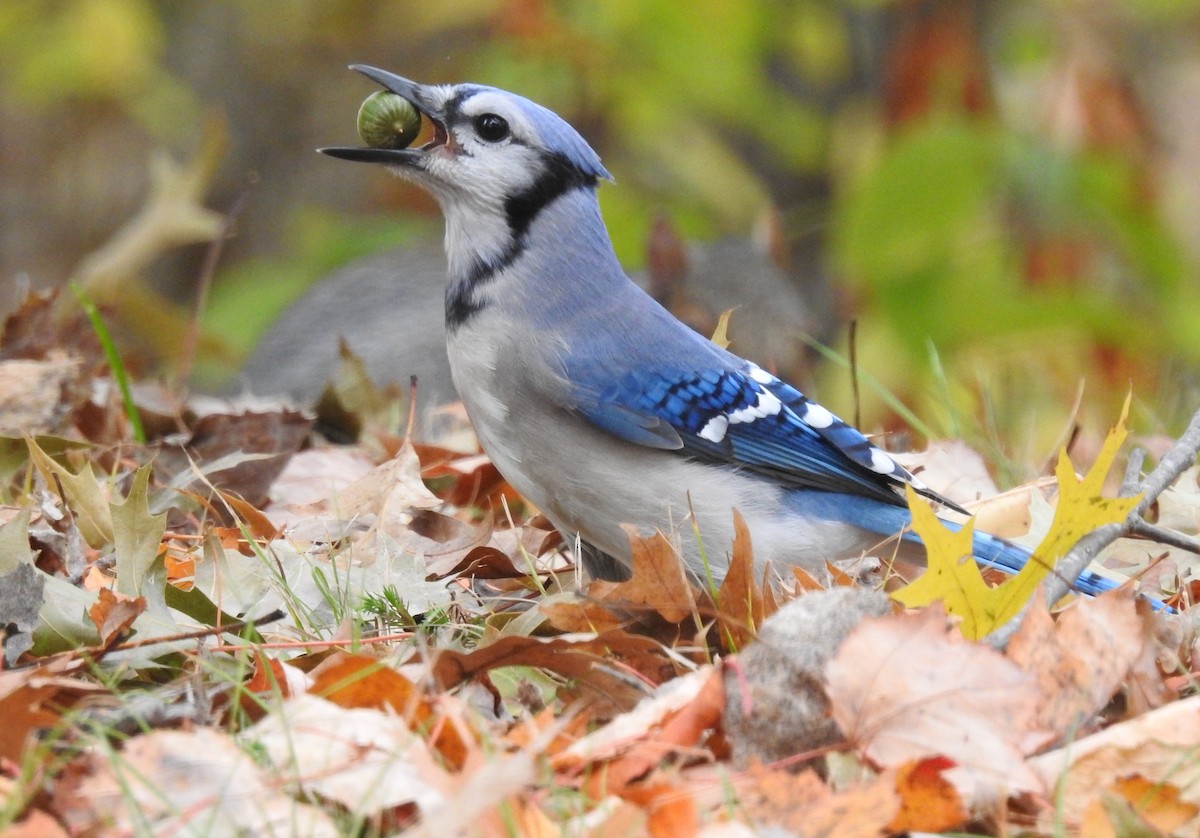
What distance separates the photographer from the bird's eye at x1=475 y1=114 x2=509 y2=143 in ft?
8.68

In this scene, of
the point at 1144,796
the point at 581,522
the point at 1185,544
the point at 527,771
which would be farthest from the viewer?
the point at 581,522

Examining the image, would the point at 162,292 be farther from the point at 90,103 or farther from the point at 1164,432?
the point at 1164,432

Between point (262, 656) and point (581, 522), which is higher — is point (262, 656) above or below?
above

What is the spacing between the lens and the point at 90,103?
8.13 m

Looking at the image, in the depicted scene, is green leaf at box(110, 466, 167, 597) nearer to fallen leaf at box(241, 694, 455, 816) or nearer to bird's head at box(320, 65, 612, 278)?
fallen leaf at box(241, 694, 455, 816)

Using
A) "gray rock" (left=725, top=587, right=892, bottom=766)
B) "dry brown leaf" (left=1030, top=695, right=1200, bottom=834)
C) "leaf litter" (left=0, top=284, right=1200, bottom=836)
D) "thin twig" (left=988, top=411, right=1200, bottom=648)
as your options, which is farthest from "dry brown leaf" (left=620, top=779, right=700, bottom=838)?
"thin twig" (left=988, top=411, right=1200, bottom=648)

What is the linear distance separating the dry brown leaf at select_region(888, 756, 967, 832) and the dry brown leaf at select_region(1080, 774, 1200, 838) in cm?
13

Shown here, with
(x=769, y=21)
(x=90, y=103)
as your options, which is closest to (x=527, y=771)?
(x=769, y=21)

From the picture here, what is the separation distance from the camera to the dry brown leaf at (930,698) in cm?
161

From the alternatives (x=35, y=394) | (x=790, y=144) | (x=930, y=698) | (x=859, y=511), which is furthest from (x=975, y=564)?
(x=790, y=144)

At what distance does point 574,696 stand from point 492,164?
1.14m

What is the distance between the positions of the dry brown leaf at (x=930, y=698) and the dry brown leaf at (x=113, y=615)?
0.88 meters

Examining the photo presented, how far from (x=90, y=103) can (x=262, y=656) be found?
7.09 meters

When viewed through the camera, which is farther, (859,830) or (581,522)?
(581,522)
